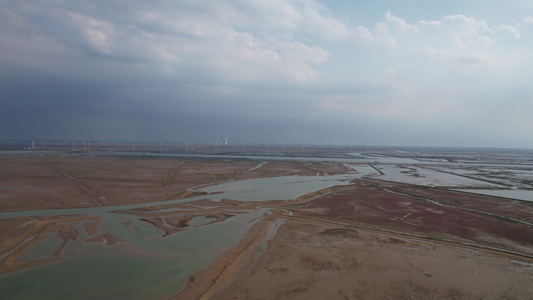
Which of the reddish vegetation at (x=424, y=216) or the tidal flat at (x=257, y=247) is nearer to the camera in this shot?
the tidal flat at (x=257, y=247)

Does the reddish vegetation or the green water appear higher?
the reddish vegetation

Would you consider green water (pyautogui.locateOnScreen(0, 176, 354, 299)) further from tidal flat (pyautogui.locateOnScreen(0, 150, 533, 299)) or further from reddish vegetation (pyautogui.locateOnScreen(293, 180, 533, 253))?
reddish vegetation (pyautogui.locateOnScreen(293, 180, 533, 253))

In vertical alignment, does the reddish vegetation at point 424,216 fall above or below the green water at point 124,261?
above

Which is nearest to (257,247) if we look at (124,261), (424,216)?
(124,261)

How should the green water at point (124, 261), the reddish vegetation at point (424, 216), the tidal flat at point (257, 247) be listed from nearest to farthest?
the green water at point (124, 261), the tidal flat at point (257, 247), the reddish vegetation at point (424, 216)

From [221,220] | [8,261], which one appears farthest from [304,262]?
[8,261]

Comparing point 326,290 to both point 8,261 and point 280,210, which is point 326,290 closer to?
point 280,210

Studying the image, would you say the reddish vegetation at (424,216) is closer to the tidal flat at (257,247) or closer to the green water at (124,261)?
the tidal flat at (257,247)

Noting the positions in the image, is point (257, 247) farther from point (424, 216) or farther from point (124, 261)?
point (424, 216)

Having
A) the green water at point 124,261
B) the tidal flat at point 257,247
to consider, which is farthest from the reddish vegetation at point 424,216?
the green water at point 124,261

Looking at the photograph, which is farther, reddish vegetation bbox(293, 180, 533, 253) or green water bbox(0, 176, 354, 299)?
reddish vegetation bbox(293, 180, 533, 253)

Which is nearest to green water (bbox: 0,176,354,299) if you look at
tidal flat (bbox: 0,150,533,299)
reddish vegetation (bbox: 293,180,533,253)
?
tidal flat (bbox: 0,150,533,299)
